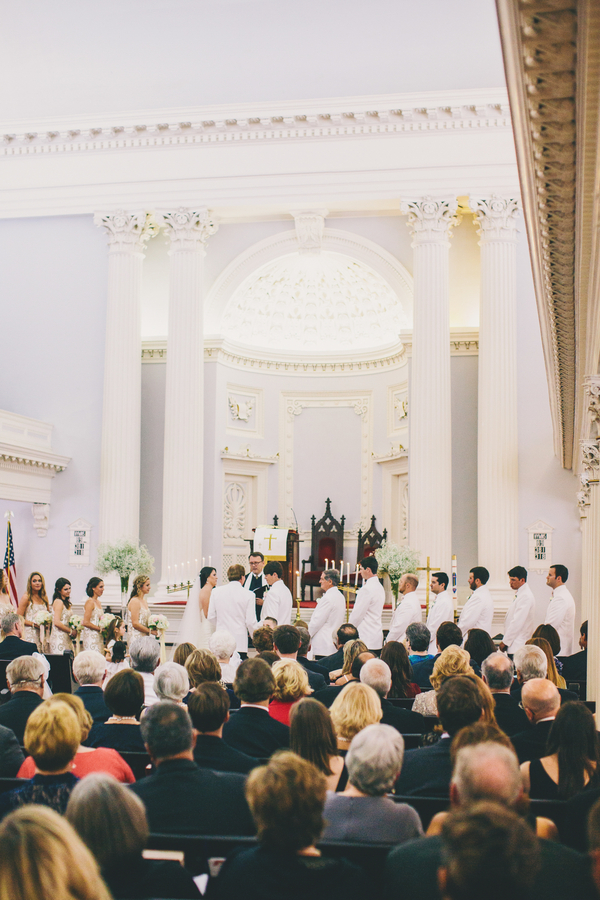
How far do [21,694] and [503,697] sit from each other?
2991 millimetres

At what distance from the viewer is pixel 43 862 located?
1.79 metres

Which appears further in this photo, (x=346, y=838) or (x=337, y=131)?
(x=337, y=131)

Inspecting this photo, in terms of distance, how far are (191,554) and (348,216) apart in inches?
296

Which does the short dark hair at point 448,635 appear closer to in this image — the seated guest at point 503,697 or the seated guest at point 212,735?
the seated guest at point 503,697

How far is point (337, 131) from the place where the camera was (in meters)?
16.9

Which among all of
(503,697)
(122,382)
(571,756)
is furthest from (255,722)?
(122,382)

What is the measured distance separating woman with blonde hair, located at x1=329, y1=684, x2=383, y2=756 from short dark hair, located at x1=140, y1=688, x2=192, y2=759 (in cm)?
92

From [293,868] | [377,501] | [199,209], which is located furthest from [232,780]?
[377,501]

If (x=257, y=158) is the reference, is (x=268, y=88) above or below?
above

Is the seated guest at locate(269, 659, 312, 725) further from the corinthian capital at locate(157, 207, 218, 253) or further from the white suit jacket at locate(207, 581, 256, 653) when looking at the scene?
the corinthian capital at locate(157, 207, 218, 253)

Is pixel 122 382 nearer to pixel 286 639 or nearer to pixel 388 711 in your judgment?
pixel 286 639

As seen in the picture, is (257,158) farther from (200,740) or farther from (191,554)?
(200,740)

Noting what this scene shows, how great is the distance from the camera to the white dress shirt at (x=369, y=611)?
10.8m

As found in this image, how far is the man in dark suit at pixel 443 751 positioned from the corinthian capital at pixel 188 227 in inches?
562
